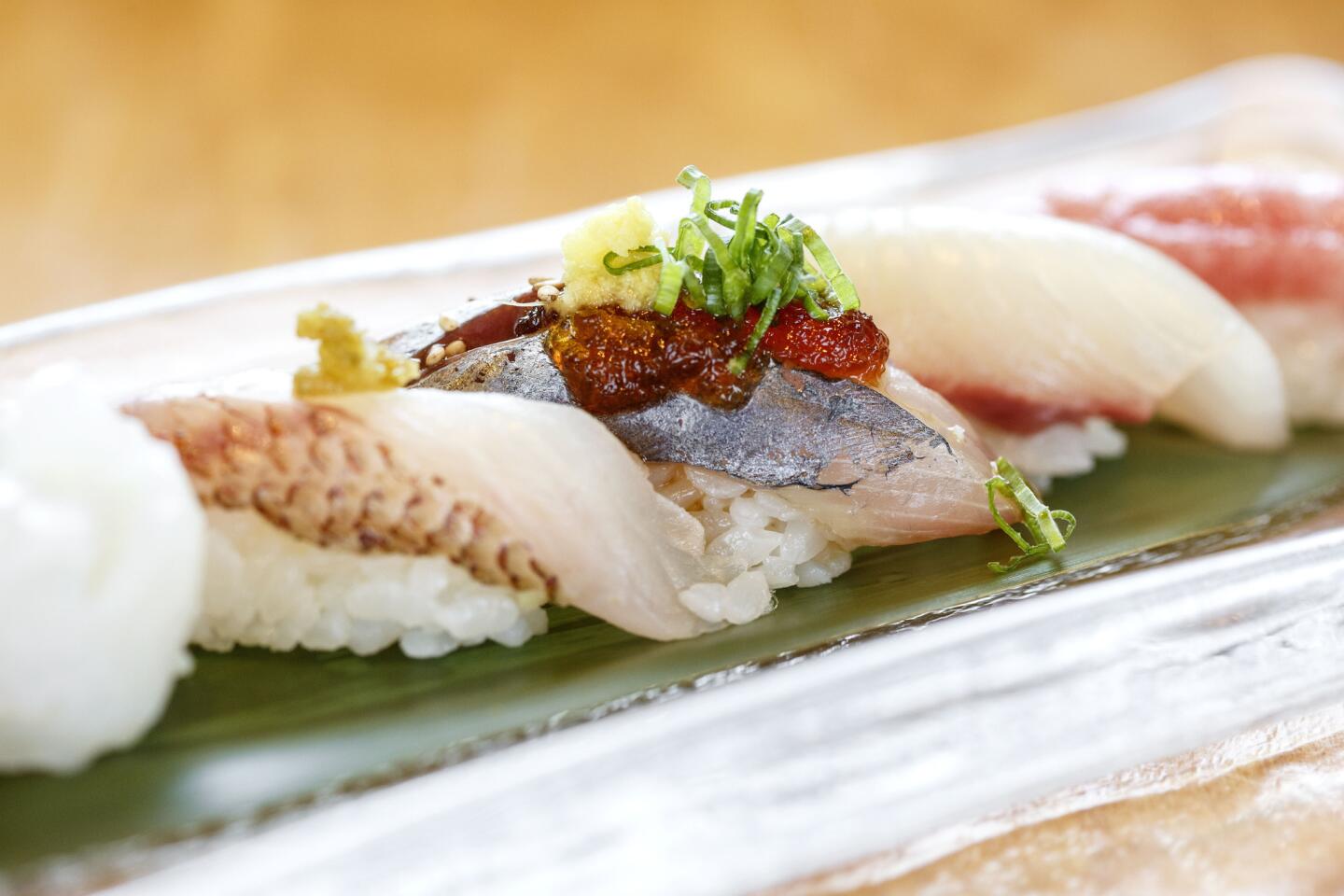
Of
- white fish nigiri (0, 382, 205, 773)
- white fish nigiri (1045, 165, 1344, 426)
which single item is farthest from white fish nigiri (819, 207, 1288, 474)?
white fish nigiri (0, 382, 205, 773)

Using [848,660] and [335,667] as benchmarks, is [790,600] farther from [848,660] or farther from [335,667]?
[335,667]

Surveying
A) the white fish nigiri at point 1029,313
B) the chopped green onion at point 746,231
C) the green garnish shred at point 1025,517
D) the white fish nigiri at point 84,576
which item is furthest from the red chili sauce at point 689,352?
the white fish nigiri at point 84,576

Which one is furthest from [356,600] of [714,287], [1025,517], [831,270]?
[1025,517]

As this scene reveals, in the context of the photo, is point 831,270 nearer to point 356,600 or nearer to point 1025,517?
point 1025,517

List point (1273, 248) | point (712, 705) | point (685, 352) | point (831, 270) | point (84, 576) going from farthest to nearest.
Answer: point (1273, 248), point (831, 270), point (685, 352), point (712, 705), point (84, 576)

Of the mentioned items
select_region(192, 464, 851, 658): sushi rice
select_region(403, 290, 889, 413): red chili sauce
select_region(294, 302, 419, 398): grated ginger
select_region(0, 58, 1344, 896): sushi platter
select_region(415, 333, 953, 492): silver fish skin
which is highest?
select_region(294, 302, 419, 398): grated ginger

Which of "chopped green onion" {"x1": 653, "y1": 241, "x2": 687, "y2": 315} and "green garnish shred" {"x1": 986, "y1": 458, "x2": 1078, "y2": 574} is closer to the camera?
"chopped green onion" {"x1": 653, "y1": 241, "x2": 687, "y2": 315}

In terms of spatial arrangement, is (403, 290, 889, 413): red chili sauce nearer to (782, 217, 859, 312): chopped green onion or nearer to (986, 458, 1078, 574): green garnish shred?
(782, 217, 859, 312): chopped green onion
